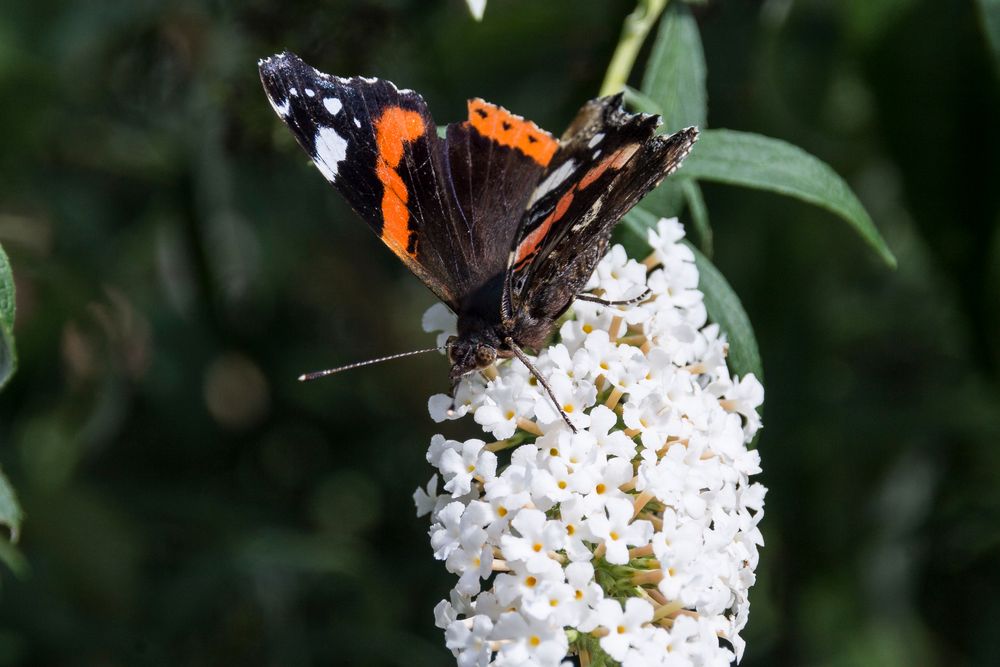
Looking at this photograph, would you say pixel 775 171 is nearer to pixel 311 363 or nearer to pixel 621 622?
pixel 621 622

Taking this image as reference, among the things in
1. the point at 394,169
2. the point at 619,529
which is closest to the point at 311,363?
the point at 394,169

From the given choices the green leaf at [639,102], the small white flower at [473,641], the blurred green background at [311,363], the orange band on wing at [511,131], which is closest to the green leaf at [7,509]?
the small white flower at [473,641]

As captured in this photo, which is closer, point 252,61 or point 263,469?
point 252,61

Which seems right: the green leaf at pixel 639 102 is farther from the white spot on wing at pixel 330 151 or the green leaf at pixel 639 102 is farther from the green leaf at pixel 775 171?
the white spot on wing at pixel 330 151

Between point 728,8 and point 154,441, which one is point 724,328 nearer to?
point 728,8

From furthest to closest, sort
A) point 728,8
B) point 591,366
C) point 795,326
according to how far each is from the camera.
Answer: point 795,326, point 728,8, point 591,366

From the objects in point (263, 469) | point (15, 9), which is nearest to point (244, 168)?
point (15, 9)
